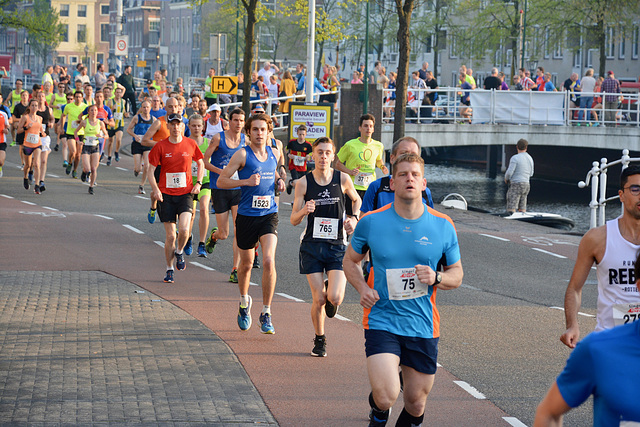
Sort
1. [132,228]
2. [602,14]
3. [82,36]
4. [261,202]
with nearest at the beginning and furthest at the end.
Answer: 1. [261,202]
2. [132,228]
3. [602,14]
4. [82,36]

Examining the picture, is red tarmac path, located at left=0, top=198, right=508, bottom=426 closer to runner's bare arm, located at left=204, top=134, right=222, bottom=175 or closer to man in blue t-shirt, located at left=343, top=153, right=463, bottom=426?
man in blue t-shirt, located at left=343, top=153, right=463, bottom=426

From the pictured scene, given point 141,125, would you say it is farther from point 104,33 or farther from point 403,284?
point 104,33

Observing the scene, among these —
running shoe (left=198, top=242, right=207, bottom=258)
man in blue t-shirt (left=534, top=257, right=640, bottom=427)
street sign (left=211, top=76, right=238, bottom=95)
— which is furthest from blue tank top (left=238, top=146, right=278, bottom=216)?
street sign (left=211, top=76, right=238, bottom=95)

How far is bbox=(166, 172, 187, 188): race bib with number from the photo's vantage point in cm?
1145

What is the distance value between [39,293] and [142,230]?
536cm

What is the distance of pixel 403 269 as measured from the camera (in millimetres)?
5422

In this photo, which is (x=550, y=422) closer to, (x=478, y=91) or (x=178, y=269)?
(x=178, y=269)

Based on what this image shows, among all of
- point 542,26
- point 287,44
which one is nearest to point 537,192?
point 542,26

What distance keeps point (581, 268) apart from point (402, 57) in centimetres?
2042

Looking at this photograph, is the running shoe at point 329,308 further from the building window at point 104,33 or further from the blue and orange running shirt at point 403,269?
the building window at point 104,33

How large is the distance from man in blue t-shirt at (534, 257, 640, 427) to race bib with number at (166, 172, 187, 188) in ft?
Result: 28.8

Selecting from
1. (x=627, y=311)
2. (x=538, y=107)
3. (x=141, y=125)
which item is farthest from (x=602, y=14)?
(x=627, y=311)

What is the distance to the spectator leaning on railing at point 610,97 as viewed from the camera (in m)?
33.6

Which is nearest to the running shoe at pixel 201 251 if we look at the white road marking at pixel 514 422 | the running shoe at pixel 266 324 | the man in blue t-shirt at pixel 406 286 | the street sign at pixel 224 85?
the running shoe at pixel 266 324
